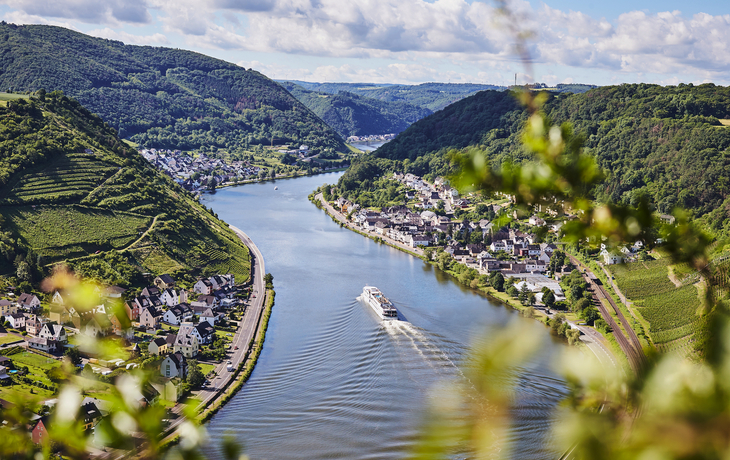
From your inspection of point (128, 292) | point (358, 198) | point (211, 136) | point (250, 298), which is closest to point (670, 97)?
point (358, 198)

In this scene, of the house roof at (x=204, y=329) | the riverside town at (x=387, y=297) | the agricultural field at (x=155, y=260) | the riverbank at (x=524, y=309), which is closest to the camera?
the riverside town at (x=387, y=297)

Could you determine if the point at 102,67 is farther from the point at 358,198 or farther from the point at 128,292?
the point at 128,292

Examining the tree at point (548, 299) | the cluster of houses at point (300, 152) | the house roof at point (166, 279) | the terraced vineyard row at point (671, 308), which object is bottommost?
the house roof at point (166, 279)

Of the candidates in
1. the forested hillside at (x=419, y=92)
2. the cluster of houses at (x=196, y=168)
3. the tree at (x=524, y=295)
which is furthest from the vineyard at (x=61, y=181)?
the forested hillside at (x=419, y=92)

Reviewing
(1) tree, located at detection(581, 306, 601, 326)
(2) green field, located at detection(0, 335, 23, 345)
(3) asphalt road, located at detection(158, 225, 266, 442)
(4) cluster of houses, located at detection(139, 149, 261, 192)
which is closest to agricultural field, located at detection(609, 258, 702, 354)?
(1) tree, located at detection(581, 306, 601, 326)

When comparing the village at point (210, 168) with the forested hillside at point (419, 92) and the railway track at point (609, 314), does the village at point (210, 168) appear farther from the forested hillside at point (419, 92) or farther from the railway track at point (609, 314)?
the forested hillside at point (419, 92)

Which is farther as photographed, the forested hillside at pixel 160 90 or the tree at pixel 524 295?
the forested hillside at pixel 160 90
